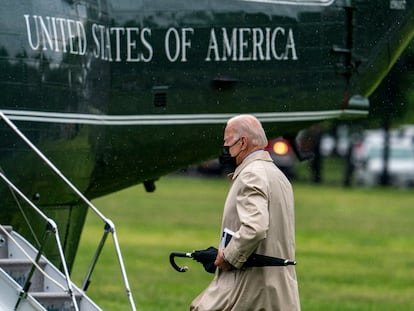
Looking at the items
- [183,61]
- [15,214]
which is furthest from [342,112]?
[15,214]

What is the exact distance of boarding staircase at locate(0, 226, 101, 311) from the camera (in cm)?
1009

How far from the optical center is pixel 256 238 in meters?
9.37

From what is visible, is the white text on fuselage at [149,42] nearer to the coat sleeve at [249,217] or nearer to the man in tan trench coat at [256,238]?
the man in tan trench coat at [256,238]

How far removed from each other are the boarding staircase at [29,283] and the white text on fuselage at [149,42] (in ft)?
5.85

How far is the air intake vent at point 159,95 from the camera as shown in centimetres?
1297

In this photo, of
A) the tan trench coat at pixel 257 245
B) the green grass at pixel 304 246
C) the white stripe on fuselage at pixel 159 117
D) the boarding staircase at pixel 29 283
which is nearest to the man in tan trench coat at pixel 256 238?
the tan trench coat at pixel 257 245

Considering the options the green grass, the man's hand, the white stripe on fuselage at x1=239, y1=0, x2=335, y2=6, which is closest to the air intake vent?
the white stripe on fuselage at x1=239, y1=0, x2=335, y2=6

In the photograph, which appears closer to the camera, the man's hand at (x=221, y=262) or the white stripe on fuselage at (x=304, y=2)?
the man's hand at (x=221, y=262)

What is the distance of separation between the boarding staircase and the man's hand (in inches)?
44.3

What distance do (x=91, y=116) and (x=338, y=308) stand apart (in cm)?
768

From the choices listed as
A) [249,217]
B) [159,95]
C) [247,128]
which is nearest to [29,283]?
[249,217]

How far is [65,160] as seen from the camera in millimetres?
12062

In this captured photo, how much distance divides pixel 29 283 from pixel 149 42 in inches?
140

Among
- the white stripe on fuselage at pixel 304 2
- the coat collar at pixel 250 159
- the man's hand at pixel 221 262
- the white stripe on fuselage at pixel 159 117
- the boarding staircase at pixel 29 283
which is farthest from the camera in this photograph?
the white stripe on fuselage at pixel 304 2
